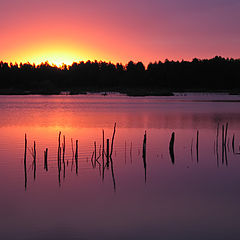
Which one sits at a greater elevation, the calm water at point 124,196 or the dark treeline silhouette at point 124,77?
the dark treeline silhouette at point 124,77

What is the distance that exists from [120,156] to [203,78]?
443 feet

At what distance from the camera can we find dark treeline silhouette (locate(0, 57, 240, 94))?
151 meters

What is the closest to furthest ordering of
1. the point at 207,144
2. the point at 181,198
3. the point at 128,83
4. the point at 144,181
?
the point at 181,198 → the point at 144,181 → the point at 207,144 → the point at 128,83

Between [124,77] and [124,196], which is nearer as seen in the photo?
[124,196]

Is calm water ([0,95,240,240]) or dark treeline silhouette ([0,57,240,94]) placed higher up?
dark treeline silhouette ([0,57,240,94])

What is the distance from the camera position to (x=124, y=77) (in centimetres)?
16875

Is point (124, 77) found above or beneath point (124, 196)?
above

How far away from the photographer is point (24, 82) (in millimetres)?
169625

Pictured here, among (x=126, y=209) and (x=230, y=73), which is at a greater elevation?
(x=230, y=73)

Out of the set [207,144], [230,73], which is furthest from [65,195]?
[230,73]

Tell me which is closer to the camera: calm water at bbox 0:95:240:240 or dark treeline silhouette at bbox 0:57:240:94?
calm water at bbox 0:95:240:240

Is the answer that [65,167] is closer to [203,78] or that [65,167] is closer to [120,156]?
[120,156]

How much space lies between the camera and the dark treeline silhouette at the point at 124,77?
5928 inches

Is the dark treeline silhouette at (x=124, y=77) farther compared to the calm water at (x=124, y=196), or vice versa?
the dark treeline silhouette at (x=124, y=77)
